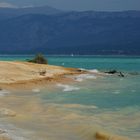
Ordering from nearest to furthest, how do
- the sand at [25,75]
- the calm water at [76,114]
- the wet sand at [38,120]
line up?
the wet sand at [38,120] < the calm water at [76,114] < the sand at [25,75]

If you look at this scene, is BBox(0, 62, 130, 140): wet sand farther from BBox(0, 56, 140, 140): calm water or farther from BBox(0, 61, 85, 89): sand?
BBox(0, 61, 85, 89): sand

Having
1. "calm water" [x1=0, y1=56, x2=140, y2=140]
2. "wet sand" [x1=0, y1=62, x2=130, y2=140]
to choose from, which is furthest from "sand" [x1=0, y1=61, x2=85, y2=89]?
"calm water" [x1=0, y1=56, x2=140, y2=140]

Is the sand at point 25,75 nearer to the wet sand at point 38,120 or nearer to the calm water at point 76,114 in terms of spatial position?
the wet sand at point 38,120

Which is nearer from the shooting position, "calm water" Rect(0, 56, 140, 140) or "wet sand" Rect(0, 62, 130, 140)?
"wet sand" Rect(0, 62, 130, 140)

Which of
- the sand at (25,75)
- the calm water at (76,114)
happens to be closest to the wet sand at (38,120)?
the calm water at (76,114)

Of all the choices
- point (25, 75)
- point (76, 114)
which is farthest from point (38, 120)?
point (25, 75)

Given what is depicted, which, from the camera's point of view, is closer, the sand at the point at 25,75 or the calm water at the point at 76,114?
the calm water at the point at 76,114

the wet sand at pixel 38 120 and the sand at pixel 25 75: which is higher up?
the wet sand at pixel 38 120

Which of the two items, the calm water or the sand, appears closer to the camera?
the calm water

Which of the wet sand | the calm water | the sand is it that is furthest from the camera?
the sand

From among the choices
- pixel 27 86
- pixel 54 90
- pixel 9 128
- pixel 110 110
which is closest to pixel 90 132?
pixel 9 128

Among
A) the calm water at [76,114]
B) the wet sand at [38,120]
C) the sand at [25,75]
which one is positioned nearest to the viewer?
the wet sand at [38,120]

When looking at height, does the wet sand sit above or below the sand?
above

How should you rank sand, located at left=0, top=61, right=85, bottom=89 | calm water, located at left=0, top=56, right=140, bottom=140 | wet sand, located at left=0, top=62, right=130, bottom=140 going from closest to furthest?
wet sand, located at left=0, top=62, right=130, bottom=140, calm water, located at left=0, top=56, right=140, bottom=140, sand, located at left=0, top=61, right=85, bottom=89
